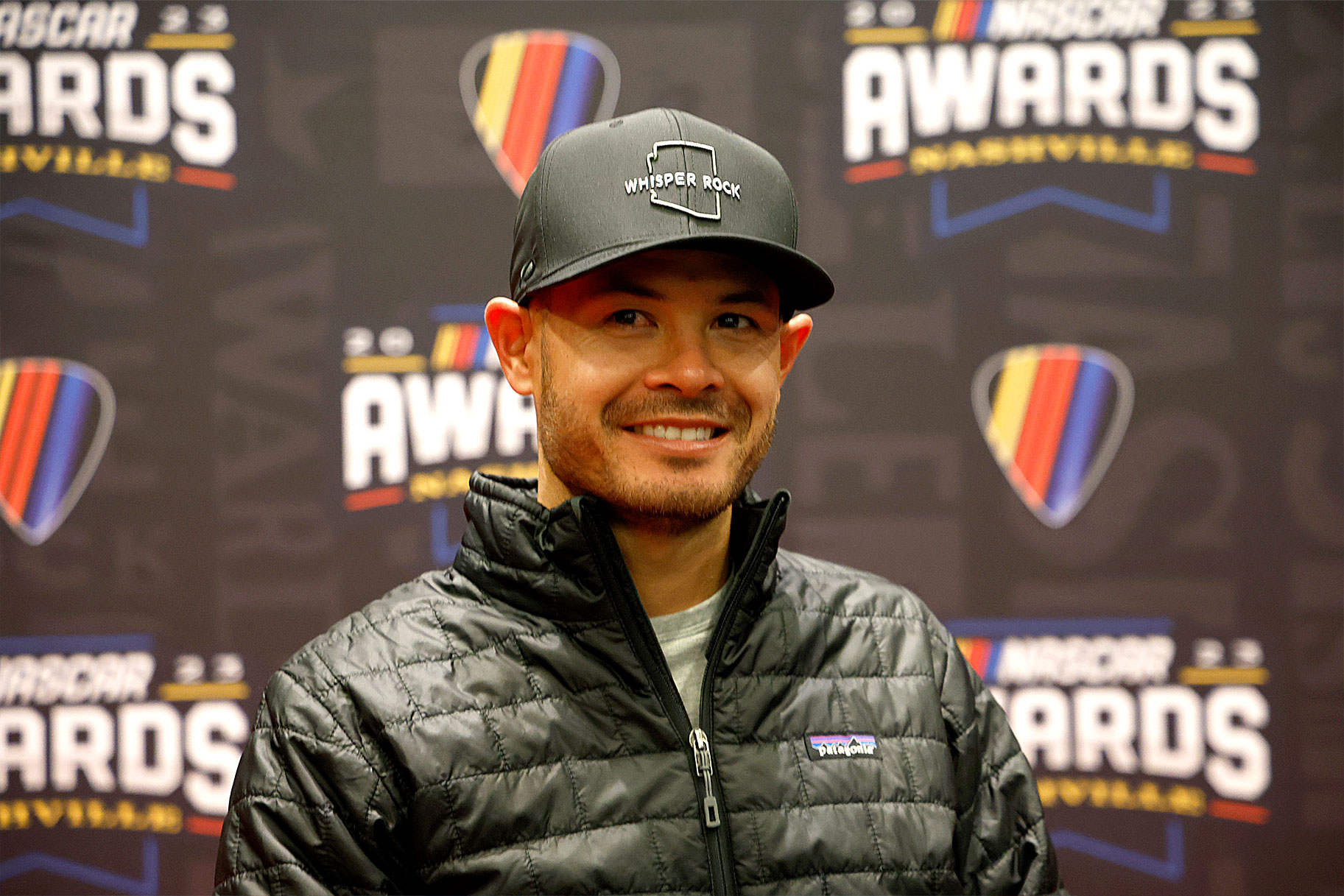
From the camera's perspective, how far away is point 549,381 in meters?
1.08

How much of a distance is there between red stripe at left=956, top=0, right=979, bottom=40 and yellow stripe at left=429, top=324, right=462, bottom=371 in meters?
1.12

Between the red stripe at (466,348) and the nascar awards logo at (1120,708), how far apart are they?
105cm

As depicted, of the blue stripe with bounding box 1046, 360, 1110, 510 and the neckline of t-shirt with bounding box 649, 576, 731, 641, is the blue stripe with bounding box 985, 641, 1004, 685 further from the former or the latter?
the neckline of t-shirt with bounding box 649, 576, 731, 641

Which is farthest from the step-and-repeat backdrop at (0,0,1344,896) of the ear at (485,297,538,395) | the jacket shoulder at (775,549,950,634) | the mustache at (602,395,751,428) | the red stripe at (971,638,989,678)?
the mustache at (602,395,751,428)

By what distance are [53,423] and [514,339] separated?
134cm

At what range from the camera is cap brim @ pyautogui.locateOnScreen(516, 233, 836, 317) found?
98 cm

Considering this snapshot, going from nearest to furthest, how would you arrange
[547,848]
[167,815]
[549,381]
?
[547,848]
[549,381]
[167,815]

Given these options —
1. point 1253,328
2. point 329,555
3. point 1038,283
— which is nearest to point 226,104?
point 329,555

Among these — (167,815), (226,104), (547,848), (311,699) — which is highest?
(226,104)

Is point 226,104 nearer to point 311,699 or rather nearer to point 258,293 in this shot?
point 258,293

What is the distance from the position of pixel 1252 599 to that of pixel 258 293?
1997 millimetres

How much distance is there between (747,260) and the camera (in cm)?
105

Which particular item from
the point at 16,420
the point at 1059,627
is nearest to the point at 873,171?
the point at 1059,627

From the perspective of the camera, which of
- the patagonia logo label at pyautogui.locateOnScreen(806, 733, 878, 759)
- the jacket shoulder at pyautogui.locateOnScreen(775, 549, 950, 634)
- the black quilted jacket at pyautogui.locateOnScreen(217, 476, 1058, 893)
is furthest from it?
the jacket shoulder at pyautogui.locateOnScreen(775, 549, 950, 634)
